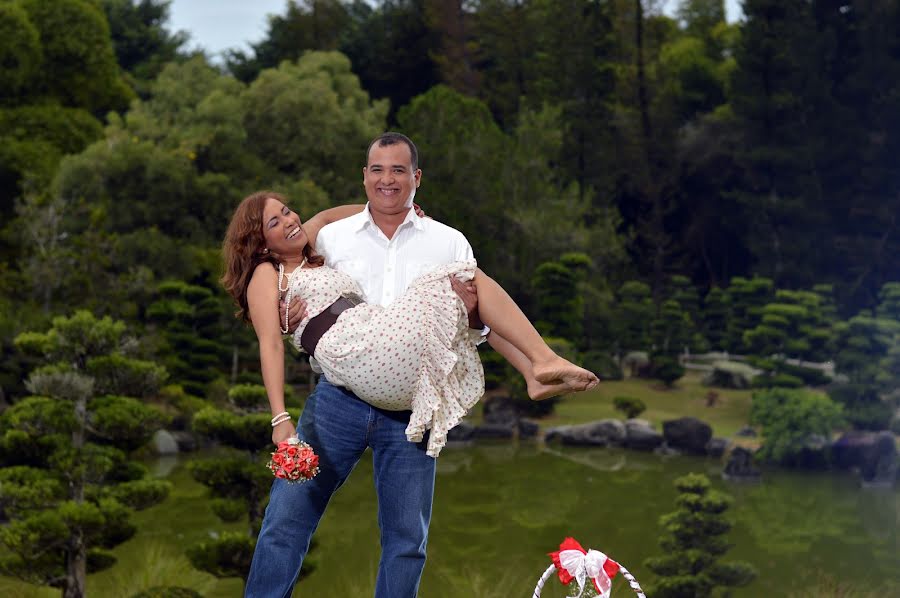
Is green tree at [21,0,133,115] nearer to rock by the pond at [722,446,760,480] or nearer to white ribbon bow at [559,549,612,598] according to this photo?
rock by the pond at [722,446,760,480]

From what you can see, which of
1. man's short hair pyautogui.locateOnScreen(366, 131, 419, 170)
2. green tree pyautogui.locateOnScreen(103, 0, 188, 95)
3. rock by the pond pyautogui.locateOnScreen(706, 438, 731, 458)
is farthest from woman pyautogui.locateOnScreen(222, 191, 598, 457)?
green tree pyautogui.locateOnScreen(103, 0, 188, 95)

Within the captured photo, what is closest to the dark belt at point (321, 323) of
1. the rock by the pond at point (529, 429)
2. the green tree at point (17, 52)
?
the rock by the pond at point (529, 429)

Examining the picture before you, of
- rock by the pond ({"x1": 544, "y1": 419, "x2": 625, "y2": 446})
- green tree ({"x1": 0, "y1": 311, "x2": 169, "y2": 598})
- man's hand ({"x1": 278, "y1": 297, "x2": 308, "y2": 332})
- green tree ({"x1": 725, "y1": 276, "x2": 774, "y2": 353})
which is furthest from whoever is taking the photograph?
green tree ({"x1": 725, "y1": 276, "x2": 774, "y2": 353})

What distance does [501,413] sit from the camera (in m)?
17.9

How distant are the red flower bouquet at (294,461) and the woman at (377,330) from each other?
0.06m

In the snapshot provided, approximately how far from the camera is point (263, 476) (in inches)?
313

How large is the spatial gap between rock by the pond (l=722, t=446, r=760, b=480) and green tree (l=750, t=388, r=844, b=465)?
191mm

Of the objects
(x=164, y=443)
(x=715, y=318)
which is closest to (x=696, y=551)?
(x=164, y=443)

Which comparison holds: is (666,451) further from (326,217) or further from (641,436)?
(326,217)

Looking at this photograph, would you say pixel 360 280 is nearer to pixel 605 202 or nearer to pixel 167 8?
pixel 605 202

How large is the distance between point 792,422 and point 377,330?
13733 millimetres

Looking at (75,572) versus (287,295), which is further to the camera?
(75,572)

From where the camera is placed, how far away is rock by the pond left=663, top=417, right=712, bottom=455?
17.1 metres

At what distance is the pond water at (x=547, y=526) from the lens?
32.1ft
